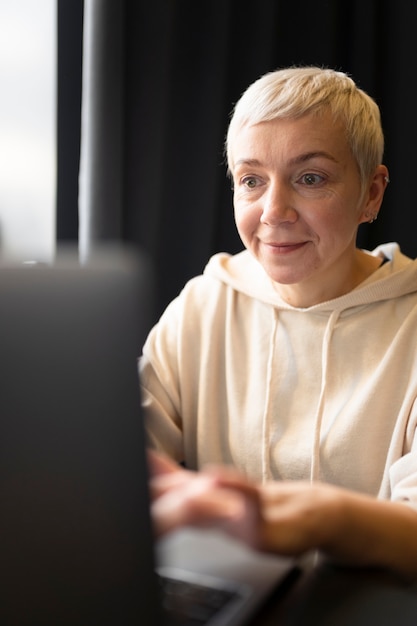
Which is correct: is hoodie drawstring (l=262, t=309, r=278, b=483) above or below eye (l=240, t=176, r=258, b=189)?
below

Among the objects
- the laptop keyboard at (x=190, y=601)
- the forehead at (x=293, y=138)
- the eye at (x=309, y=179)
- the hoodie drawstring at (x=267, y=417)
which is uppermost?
the forehead at (x=293, y=138)

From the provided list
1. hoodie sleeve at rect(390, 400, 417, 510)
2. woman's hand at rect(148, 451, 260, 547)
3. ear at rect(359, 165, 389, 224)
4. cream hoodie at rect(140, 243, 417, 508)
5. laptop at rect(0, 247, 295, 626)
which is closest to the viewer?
laptop at rect(0, 247, 295, 626)

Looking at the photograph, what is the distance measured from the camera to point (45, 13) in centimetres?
207

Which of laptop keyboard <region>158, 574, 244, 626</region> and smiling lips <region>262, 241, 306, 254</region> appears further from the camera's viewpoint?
smiling lips <region>262, 241, 306, 254</region>

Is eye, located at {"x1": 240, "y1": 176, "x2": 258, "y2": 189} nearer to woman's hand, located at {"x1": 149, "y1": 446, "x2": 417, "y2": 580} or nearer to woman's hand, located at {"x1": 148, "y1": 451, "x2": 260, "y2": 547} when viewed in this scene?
woman's hand, located at {"x1": 149, "y1": 446, "x2": 417, "y2": 580}

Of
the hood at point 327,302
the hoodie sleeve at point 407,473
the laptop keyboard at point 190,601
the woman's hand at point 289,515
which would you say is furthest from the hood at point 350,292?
the laptop keyboard at point 190,601

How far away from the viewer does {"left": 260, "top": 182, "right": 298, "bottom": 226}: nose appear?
1.38 m

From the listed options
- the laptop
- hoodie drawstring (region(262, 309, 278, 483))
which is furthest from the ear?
the laptop

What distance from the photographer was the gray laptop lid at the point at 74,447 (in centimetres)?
46

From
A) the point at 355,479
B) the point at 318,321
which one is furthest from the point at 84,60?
the point at 355,479

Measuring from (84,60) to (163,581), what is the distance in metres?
1.70

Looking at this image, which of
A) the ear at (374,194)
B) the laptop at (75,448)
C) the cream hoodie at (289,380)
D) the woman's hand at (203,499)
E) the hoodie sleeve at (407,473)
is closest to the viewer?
the laptop at (75,448)

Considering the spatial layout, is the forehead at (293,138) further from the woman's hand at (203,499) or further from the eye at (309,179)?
the woman's hand at (203,499)

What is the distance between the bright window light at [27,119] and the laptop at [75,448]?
1.60 m
